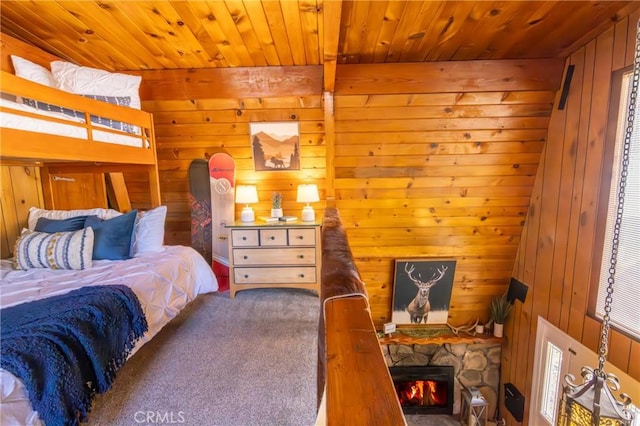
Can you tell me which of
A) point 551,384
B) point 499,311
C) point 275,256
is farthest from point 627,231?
point 275,256

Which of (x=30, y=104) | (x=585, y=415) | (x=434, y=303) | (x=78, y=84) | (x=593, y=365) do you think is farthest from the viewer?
(x=434, y=303)

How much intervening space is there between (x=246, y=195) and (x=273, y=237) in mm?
504

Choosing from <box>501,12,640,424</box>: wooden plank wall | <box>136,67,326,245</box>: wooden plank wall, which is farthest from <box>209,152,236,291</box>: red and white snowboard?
<box>501,12,640,424</box>: wooden plank wall

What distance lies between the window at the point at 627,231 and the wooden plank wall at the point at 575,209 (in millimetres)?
85

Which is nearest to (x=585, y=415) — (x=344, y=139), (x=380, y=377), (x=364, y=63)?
(x=380, y=377)

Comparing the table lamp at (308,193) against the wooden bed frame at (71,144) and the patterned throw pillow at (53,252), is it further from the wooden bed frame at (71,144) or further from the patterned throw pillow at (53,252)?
the patterned throw pillow at (53,252)

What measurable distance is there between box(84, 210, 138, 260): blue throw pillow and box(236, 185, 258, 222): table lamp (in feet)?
3.03

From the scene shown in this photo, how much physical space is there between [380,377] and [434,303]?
3.19 m

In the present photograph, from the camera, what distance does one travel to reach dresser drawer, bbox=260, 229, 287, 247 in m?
2.68

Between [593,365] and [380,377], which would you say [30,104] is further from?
[593,365]

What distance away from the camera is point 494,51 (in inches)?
84.8

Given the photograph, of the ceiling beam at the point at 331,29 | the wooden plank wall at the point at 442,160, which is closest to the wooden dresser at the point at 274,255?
the wooden plank wall at the point at 442,160

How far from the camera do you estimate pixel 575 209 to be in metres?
2.23

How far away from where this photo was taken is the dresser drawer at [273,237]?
2.68 m
